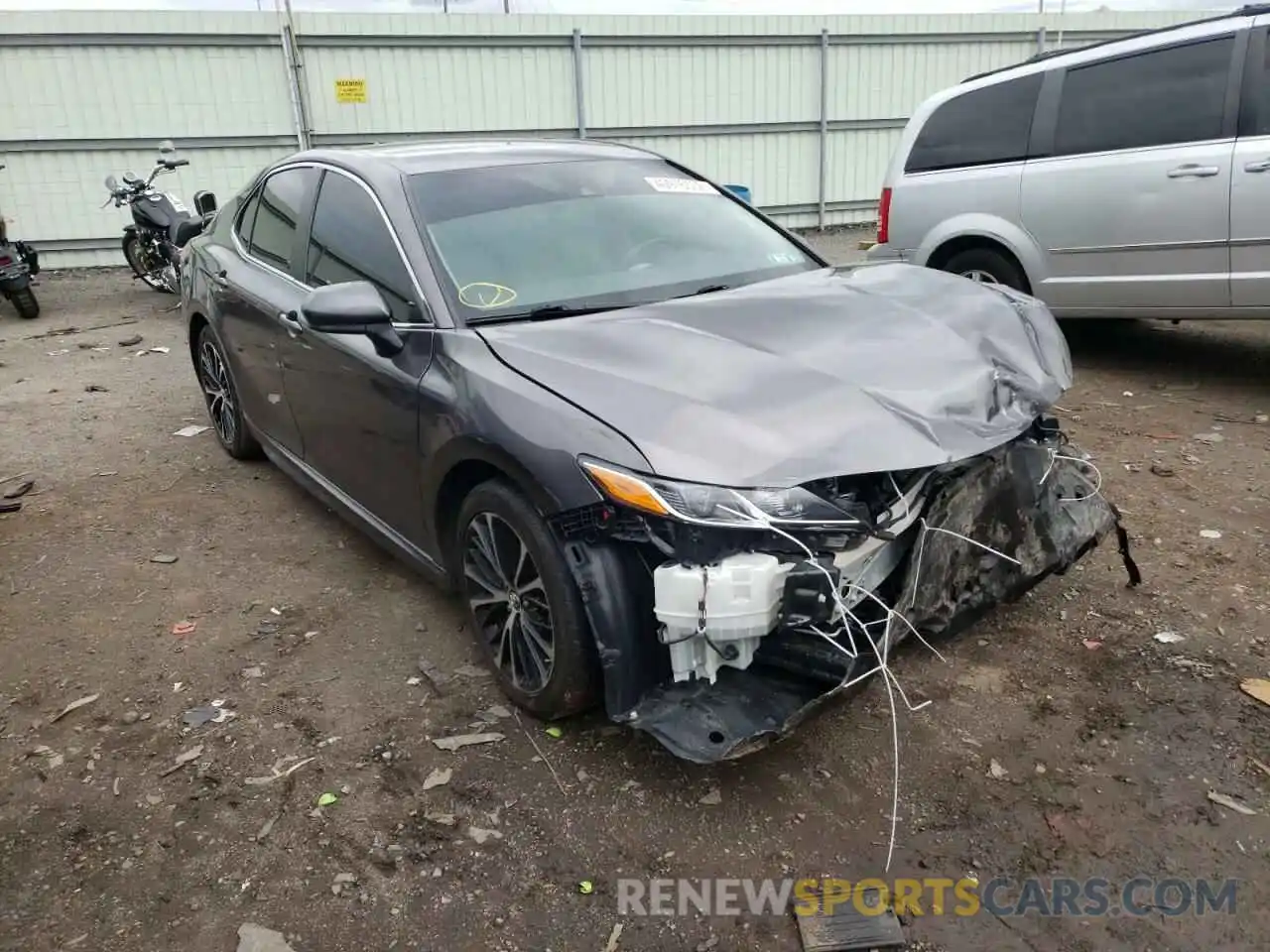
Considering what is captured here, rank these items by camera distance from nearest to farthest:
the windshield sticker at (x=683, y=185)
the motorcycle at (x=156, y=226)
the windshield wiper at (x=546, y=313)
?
the windshield wiper at (x=546, y=313) → the windshield sticker at (x=683, y=185) → the motorcycle at (x=156, y=226)

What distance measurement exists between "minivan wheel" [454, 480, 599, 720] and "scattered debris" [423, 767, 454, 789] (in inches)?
11.7

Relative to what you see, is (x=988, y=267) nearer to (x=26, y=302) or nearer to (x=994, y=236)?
(x=994, y=236)

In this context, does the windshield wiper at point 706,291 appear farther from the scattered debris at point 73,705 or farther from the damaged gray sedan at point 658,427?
the scattered debris at point 73,705

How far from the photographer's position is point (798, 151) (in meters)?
14.0

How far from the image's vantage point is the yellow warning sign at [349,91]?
12.0m

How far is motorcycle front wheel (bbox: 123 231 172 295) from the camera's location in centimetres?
1028

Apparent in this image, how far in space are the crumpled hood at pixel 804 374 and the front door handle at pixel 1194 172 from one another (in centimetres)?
278

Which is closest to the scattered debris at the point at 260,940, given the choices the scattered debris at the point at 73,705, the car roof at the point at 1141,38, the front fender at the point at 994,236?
the scattered debris at the point at 73,705

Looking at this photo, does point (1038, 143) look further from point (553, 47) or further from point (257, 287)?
point (553, 47)

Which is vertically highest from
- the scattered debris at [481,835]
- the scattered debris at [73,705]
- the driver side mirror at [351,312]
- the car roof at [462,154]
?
the car roof at [462,154]

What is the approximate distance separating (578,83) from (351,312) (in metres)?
11.0

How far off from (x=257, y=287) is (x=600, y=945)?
10.7ft

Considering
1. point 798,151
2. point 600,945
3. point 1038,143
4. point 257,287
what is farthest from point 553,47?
point 600,945

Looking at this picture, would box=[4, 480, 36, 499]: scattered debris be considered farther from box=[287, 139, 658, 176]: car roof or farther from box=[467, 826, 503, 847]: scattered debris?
box=[467, 826, 503, 847]: scattered debris
